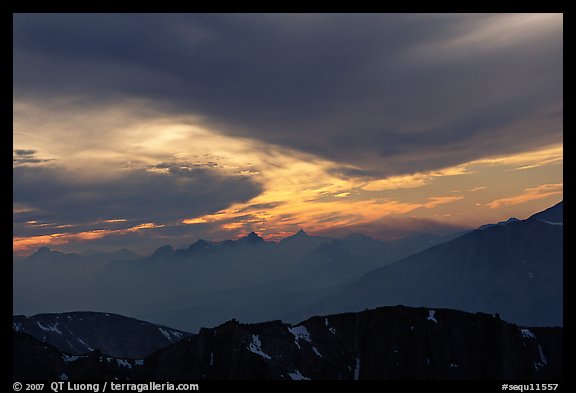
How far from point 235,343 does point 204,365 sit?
16.7 metres

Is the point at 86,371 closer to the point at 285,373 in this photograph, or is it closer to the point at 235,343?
the point at 235,343

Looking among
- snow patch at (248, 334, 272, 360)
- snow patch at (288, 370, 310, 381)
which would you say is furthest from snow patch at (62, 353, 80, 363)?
snow patch at (288, 370, 310, 381)

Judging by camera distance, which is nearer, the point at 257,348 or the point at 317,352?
the point at 257,348

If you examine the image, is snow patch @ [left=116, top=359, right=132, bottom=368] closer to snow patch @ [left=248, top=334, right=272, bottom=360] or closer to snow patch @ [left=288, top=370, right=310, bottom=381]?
snow patch @ [left=248, top=334, right=272, bottom=360]

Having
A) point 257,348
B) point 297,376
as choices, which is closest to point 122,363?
point 257,348

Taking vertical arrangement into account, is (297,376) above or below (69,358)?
below

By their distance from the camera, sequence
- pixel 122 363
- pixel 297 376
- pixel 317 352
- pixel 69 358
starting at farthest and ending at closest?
pixel 317 352 < pixel 122 363 < pixel 297 376 < pixel 69 358

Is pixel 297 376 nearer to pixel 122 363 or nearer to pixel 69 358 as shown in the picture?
pixel 122 363

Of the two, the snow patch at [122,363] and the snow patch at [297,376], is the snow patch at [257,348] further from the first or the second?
the snow patch at [122,363]

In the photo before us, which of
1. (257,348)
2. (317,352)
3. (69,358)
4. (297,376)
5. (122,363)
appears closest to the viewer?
(69,358)

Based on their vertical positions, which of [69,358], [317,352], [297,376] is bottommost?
[297,376]
